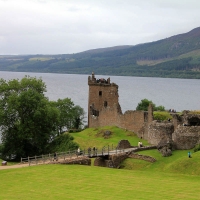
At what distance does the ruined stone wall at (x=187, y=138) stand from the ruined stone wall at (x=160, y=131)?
2.37m

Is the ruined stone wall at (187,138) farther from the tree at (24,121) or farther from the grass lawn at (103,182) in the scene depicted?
the tree at (24,121)

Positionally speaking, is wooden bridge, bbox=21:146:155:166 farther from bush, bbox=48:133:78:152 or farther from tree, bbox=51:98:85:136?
tree, bbox=51:98:85:136

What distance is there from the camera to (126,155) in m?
40.0

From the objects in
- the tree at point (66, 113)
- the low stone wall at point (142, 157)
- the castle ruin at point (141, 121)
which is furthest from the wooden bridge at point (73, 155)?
the tree at point (66, 113)

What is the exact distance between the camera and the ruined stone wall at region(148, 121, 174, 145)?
44.3 metres

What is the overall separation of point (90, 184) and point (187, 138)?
60.7ft

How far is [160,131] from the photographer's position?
44.8 metres

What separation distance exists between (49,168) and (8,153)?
22377mm

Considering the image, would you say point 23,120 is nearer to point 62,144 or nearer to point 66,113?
point 62,144

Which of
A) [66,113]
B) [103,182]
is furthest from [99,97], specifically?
[103,182]

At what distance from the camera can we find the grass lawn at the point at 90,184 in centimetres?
2165

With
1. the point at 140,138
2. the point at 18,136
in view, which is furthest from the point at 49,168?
the point at 140,138

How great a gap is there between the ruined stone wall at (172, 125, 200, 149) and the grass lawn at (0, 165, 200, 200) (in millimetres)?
10743

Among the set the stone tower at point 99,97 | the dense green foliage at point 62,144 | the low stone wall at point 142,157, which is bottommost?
the dense green foliage at point 62,144
